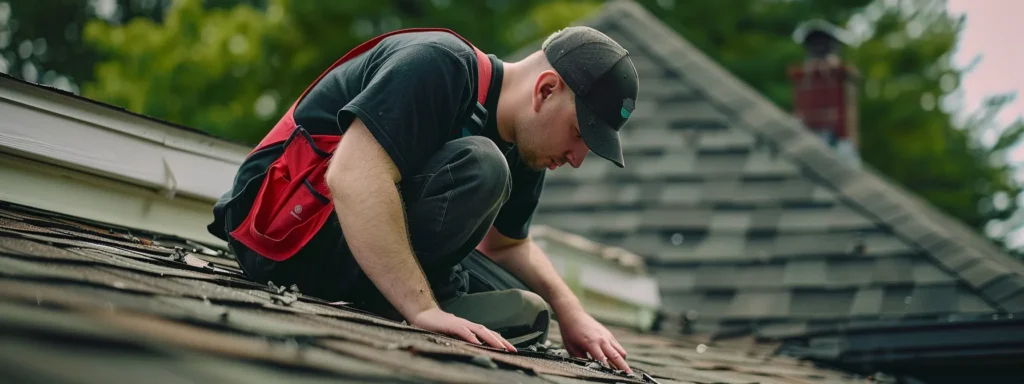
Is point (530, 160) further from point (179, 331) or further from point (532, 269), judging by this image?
point (179, 331)

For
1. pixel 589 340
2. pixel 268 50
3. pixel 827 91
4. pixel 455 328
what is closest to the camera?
pixel 455 328

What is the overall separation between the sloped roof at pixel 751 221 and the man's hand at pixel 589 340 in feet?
8.35

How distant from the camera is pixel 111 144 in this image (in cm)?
325

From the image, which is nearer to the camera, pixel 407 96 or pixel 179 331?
pixel 179 331

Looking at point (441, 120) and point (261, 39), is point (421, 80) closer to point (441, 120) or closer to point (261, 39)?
point (441, 120)

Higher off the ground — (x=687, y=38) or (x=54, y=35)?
(x=54, y=35)

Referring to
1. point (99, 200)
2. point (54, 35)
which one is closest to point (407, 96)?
point (99, 200)

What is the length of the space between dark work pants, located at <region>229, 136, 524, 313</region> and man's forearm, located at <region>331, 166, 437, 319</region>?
0.56 ft

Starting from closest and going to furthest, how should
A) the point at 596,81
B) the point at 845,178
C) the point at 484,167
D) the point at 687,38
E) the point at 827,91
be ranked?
the point at 484,167 → the point at 596,81 → the point at 845,178 → the point at 827,91 → the point at 687,38

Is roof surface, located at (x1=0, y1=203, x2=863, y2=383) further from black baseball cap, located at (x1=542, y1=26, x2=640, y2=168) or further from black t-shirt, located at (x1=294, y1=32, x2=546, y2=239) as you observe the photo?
black baseball cap, located at (x1=542, y1=26, x2=640, y2=168)

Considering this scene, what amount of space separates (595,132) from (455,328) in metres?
0.66

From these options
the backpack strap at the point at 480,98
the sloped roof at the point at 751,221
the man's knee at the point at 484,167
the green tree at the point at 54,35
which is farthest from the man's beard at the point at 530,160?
the green tree at the point at 54,35

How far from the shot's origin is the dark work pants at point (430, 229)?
97.0 inches

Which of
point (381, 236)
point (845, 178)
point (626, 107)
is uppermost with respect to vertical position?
point (845, 178)
